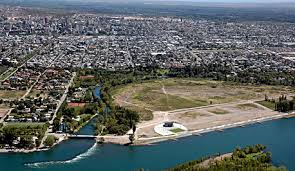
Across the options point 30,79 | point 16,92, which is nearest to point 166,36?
point 30,79

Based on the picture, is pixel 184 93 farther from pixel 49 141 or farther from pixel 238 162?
pixel 238 162

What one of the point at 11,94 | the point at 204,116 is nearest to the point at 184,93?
the point at 204,116

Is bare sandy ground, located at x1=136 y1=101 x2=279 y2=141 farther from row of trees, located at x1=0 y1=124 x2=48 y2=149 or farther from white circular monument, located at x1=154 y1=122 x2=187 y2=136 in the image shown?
row of trees, located at x1=0 y1=124 x2=48 y2=149

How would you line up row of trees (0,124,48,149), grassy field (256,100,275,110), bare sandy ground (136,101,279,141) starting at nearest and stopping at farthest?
row of trees (0,124,48,149), bare sandy ground (136,101,279,141), grassy field (256,100,275,110)

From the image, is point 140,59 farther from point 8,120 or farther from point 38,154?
point 38,154

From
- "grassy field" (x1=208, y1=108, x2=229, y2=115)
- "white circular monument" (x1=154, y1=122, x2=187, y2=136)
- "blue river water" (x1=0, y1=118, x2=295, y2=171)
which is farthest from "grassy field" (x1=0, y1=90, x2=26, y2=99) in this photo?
"grassy field" (x1=208, y1=108, x2=229, y2=115)
